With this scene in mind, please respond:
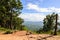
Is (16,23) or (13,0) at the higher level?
(13,0)

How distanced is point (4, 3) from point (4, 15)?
10.2 ft

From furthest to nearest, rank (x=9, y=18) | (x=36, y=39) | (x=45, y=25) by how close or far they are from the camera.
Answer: (x=45, y=25) < (x=9, y=18) < (x=36, y=39)

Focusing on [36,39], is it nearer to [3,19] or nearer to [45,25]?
[3,19]

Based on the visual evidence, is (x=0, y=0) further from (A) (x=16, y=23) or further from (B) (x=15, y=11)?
(A) (x=16, y=23)

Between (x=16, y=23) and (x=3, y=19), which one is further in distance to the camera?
(x=16, y=23)

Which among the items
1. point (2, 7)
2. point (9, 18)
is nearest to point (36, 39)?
point (2, 7)

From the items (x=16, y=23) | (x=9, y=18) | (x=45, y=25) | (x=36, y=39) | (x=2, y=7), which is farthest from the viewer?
(x=45, y=25)

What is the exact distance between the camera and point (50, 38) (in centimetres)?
1603

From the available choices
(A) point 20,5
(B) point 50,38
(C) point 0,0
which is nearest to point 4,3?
(C) point 0,0

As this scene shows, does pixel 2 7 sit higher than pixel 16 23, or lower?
higher

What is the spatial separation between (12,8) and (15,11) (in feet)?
3.47

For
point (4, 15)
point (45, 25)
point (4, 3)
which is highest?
point (4, 3)

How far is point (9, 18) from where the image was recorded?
45.4 m

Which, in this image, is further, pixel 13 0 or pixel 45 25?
pixel 45 25
